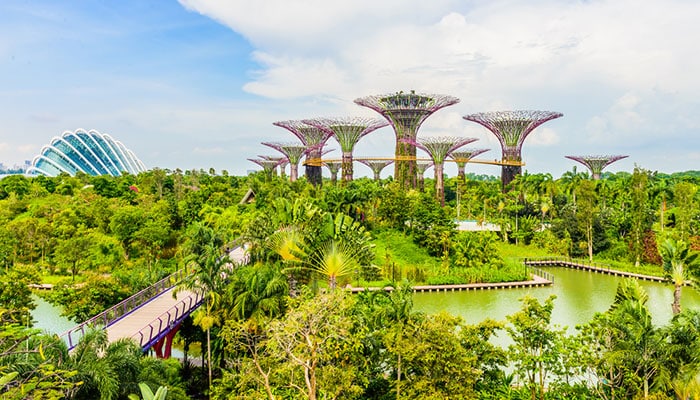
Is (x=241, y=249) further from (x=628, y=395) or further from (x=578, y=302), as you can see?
(x=628, y=395)

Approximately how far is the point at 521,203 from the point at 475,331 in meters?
31.4

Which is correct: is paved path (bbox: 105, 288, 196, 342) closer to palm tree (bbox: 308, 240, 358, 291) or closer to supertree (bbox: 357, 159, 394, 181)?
palm tree (bbox: 308, 240, 358, 291)

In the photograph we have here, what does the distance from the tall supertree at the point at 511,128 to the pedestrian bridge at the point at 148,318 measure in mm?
40440

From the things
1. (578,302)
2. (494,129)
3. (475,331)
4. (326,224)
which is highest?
(494,129)

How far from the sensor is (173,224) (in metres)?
35.0

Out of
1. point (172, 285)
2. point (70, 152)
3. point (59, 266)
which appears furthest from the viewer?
point (70, 152)

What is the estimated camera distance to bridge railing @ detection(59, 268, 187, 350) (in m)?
10.6

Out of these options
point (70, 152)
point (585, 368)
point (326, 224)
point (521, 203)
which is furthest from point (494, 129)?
point (70, 152)

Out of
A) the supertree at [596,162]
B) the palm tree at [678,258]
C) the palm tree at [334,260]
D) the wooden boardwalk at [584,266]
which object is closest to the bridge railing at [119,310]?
the palm tree at [334,260]

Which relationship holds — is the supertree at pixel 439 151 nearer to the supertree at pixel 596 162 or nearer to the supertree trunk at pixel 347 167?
the supertree trunk at pixel 347 167

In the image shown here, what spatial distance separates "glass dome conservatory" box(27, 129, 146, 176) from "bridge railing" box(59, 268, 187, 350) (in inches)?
2442

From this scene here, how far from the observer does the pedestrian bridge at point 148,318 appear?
11.5 metres

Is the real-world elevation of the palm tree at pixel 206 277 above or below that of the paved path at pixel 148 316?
above

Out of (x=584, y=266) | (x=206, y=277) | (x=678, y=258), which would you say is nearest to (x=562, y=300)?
(x=678, y=258)
